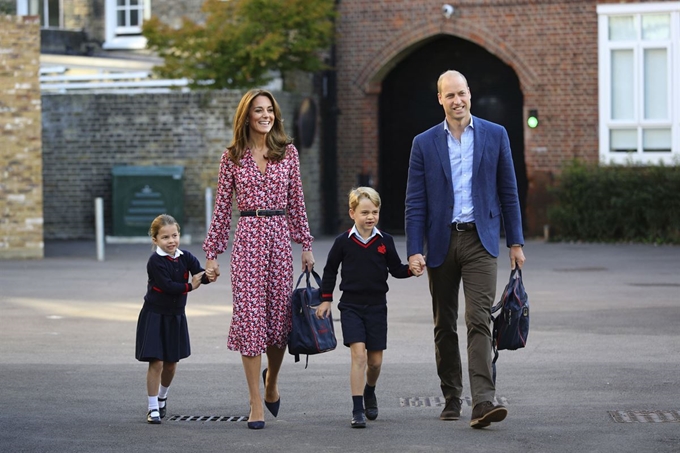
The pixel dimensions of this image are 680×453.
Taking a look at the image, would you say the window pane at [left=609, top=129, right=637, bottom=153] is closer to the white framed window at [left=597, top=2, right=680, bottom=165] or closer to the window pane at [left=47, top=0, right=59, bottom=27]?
the white framed window at [left=597, top=2, right=680, bottom=165]

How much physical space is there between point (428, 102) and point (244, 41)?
4448mm

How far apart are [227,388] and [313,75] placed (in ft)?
56.2

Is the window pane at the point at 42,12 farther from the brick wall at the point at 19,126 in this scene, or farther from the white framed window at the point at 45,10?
the brick wall at the point at 19,126

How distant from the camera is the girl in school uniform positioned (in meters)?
8.01

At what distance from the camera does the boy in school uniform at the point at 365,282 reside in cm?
786

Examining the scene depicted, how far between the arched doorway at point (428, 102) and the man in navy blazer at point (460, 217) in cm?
1714

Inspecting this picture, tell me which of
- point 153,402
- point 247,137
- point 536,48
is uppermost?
point 536,48

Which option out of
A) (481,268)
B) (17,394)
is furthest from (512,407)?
(17,394)

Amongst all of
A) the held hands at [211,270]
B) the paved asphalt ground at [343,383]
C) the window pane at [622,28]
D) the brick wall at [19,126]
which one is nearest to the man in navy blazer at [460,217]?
the paved asphalt ground at [343,383]

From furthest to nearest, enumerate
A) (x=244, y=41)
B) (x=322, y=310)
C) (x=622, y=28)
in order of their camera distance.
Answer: (x=622, y=28), (x=244, y=41), (x=322, y=310)

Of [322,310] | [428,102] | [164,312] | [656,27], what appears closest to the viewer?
[322,310]

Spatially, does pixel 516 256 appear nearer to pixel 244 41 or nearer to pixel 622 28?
pixel 244 41

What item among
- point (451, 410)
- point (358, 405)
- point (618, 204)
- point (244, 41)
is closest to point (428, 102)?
point (244, 41)

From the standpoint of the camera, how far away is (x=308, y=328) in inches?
309
